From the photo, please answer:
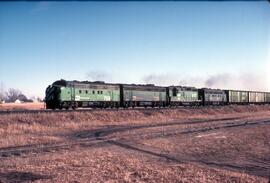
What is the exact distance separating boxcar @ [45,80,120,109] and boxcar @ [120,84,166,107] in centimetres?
388

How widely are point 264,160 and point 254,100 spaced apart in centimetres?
8142

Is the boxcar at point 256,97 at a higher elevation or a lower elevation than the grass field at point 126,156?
higher

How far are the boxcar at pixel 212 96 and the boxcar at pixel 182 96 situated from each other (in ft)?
4.56

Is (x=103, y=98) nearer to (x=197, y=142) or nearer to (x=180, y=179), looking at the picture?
(x=197, y=142)

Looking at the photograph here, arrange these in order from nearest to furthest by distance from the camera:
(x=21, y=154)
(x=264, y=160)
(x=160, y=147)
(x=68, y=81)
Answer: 1. (x=21, y=154)
2. (x=264, y=160)
3. (x=160, y=147)
4. (x=68, y=81)

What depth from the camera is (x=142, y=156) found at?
60.1 ft

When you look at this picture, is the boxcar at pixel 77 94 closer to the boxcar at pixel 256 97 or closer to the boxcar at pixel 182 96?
the boxcar at pixel 182 96

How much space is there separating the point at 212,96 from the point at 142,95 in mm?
24450

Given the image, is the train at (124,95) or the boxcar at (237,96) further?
the boxcar at (237,96)

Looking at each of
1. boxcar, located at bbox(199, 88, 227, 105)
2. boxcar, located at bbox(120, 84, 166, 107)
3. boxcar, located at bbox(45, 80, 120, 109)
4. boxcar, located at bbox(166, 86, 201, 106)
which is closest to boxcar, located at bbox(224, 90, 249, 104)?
boxcar, located at bbox(199, 88, 227, 105)

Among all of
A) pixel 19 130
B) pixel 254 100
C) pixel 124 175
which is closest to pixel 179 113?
pixel 19 130

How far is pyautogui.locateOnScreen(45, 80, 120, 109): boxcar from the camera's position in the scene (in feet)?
137

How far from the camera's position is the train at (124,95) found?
42.2 metres

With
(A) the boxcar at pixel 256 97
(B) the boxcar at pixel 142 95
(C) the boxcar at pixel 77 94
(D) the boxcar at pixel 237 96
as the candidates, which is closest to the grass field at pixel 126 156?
(C) the boxcar at pixel 77 94
